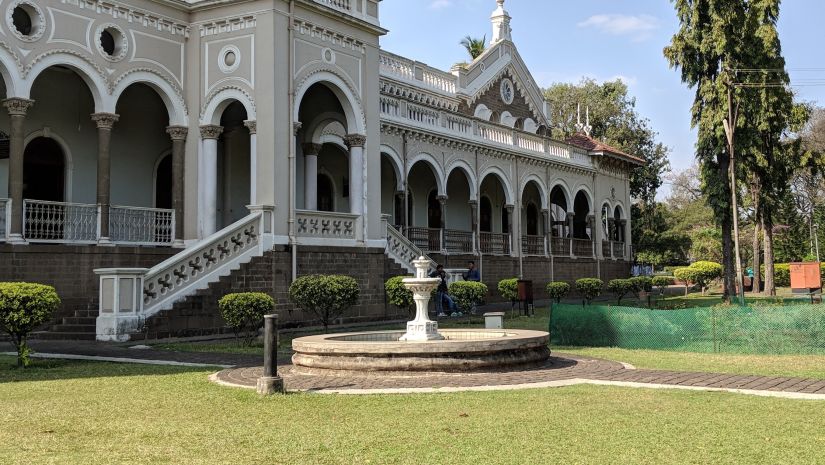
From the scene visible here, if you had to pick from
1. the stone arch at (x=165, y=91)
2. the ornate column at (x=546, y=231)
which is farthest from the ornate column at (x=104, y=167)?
the ornate column at (x=546, y=231)

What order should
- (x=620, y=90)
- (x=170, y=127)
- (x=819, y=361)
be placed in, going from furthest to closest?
(x=620, y=90), (x=170, y=127), (x=819, y=361)

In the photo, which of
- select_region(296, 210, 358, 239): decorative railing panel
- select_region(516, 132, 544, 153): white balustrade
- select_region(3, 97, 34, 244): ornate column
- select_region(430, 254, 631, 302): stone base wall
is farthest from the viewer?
select_region(516, 132, 544, 153): white balustrade

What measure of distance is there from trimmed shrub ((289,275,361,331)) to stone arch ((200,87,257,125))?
14.4ft

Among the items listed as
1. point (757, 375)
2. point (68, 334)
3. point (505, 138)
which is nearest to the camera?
point (757, 375)

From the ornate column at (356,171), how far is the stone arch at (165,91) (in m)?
4.29

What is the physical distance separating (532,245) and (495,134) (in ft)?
17.0

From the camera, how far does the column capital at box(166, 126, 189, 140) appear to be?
774 inches

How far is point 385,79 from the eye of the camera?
2795 cm

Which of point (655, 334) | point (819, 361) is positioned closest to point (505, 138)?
point (655, 334)

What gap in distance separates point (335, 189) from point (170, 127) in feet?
26.8

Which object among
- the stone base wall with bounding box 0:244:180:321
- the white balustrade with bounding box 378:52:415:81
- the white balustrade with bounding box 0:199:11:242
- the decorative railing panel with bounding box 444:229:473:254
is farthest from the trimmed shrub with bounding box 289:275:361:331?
the white balustrade with bounding box 378:52:415:81

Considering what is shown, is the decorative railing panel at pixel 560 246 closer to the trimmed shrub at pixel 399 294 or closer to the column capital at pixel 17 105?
the trimmed shrub at pixel 399 294

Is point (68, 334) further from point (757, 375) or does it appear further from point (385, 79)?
point (385, 79)

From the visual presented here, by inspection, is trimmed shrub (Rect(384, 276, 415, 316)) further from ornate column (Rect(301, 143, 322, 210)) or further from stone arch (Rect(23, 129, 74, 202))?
stone arch (Rect(23, 129, 74, 202))
